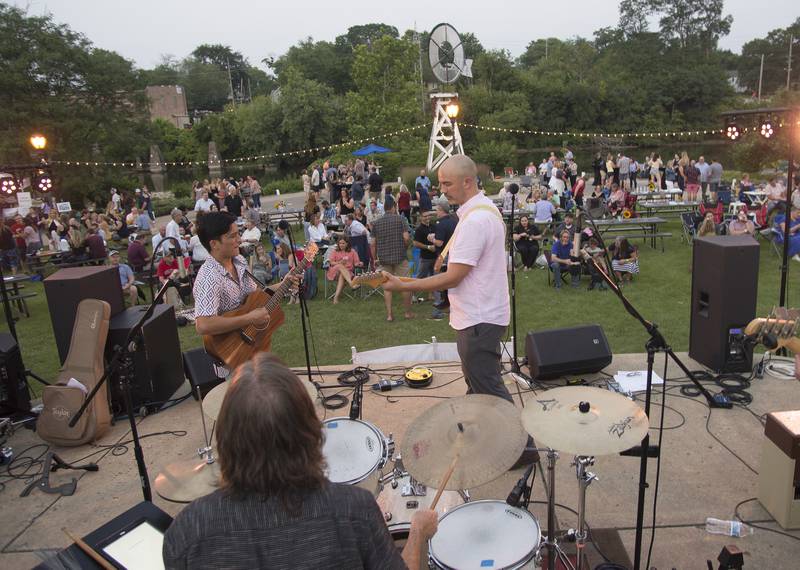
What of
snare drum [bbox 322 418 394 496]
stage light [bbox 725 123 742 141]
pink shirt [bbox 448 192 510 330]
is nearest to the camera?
snare drum [bbox 322 418 394 496]

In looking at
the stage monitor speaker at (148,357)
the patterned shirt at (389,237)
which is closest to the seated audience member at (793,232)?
the patterned shirt at (389,237)

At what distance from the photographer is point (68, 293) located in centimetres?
594

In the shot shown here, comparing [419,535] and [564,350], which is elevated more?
[419,535]

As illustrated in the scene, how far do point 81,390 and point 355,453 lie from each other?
3.32m

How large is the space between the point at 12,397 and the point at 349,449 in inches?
176

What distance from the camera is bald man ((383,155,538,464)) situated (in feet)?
12.6

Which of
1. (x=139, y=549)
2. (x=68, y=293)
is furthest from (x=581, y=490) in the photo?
(x=68, y=293)

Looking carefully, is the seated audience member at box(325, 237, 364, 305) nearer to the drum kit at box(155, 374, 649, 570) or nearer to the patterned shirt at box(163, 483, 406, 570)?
the drum kit at box(155, 374, 649, 570)

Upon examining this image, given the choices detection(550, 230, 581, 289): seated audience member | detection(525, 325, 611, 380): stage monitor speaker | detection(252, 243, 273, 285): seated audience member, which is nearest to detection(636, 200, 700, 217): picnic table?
detection(550, 230, 581, 289): seated audience member

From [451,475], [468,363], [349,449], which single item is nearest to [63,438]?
[349,449]

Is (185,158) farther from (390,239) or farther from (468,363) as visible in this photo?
(468,363)

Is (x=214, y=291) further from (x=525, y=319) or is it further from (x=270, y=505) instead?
(x=525, y=319)

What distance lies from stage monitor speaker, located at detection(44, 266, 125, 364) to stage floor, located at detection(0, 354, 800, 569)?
102 centimetres

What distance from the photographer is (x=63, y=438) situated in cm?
534
